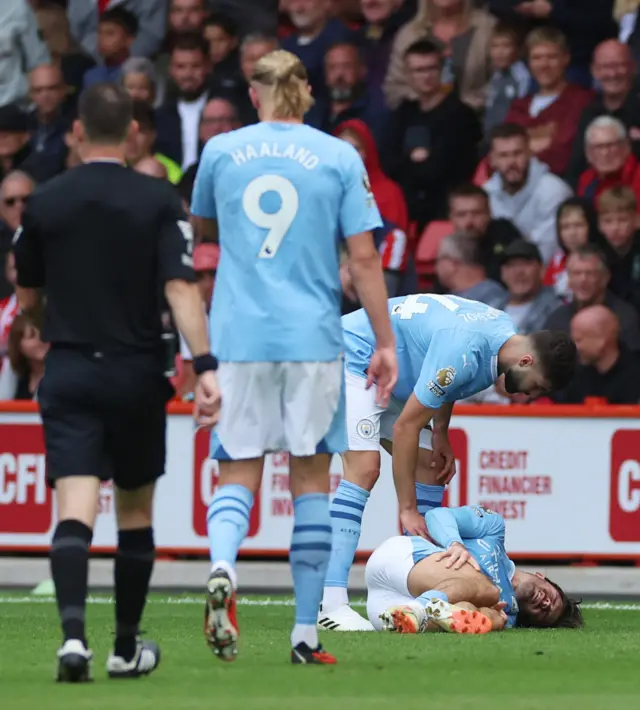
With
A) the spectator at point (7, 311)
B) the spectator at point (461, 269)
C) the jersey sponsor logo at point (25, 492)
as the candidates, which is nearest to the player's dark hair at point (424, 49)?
the spectator at point (461, 269)

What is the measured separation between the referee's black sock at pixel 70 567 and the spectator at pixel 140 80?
1035cm

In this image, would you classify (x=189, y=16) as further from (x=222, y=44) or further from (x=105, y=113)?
(x=105, y=113)

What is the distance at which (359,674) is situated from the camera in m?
6.98

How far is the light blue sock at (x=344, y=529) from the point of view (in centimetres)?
973

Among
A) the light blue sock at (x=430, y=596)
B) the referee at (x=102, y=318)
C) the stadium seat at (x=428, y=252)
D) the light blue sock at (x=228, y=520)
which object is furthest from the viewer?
the stadium seat at (x=428, y=252)

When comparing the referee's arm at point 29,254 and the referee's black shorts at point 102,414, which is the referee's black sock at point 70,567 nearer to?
the referee's black shorts at point 102,414

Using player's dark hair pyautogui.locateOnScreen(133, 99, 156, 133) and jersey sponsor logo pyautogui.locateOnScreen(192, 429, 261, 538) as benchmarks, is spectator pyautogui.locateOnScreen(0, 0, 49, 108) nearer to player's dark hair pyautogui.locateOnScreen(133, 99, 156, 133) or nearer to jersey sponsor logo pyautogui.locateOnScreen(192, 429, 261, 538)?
player's dark hair pyautogui.locateOnScreen(133, 99, 156, 133)

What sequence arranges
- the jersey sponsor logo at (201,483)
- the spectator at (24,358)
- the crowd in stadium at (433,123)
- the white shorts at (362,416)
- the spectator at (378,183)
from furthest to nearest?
the spectator at (378,183)
the spectator at (24,358)
the crowd in stadium at (433,123)
the jersey sponsor logo at (201,483)
the white shorts at (362,416)

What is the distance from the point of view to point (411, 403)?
927 centimetres

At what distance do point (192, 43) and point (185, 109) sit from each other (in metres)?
0.61

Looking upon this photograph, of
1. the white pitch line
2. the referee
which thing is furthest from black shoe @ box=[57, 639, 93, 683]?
the white pitch line

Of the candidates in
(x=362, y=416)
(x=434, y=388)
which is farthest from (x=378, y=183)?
(x=434, y=388)

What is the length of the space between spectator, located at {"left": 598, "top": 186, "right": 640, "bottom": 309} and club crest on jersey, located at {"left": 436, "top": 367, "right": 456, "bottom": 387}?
538cm

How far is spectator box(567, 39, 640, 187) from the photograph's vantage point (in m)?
14.9
